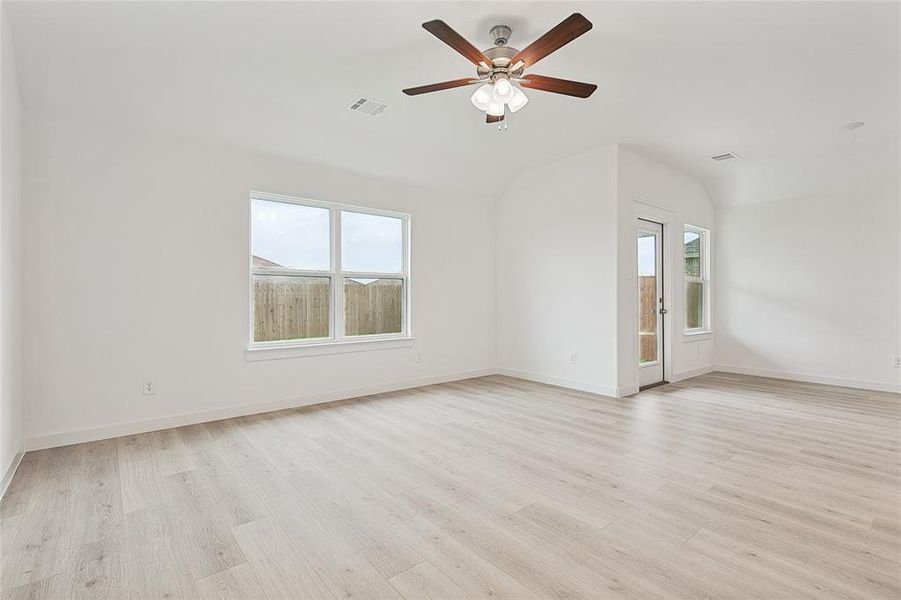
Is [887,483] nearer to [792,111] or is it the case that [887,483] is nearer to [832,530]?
[832,530]

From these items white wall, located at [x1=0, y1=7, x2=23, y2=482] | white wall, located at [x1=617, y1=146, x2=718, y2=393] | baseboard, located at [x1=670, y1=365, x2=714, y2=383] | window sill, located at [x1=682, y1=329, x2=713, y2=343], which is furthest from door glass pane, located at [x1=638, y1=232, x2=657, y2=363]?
white wall, located at [x1=0, y1=7, x2=23, y2=482]

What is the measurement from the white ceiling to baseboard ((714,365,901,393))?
290 cm

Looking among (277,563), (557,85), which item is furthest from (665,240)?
(277,563)

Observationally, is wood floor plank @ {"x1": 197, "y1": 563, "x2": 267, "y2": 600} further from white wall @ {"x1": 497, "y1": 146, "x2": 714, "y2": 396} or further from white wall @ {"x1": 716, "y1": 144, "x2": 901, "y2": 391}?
white wall @ {"x1": 716, "y1": 144, "x2": 901, "y2": 391}

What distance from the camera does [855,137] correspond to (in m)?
4.54

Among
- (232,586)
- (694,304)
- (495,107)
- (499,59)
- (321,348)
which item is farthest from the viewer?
(694,304)

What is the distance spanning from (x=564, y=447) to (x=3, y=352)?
12.3 ft

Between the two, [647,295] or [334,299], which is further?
[647,295]

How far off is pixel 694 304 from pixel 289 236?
19.0 ft

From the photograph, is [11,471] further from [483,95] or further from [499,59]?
[499,59]

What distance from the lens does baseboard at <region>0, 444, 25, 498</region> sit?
256 cm

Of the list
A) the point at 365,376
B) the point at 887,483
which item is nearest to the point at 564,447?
the point at 887,483

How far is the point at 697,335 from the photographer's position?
6383 millimetres

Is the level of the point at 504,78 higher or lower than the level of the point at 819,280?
higher
